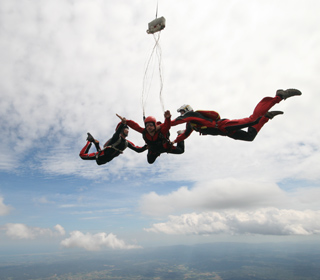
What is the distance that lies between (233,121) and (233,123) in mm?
90

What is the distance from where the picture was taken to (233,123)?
636 cm

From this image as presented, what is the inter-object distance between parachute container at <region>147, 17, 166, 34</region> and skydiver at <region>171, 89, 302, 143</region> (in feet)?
8.38

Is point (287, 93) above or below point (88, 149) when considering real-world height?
below

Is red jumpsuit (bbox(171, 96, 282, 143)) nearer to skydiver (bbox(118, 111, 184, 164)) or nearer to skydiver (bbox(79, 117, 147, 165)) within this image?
skydiver (bbox(118, 111, 184, 164))

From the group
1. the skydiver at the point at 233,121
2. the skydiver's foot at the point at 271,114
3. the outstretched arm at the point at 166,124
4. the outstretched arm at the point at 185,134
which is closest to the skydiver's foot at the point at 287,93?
the skydiver at the point at 233,121

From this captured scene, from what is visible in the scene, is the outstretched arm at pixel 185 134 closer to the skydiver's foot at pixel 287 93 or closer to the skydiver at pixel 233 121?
the skydiver at pixel 233 121

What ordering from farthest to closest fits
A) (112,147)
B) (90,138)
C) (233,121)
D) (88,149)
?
(88,149) < (90,138) < (112,147) < (233,121)

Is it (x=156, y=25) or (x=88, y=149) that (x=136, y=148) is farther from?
(x=156, y=25)

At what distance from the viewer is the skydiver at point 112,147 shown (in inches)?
312

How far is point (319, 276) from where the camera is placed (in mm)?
189875

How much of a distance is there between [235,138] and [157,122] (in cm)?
273

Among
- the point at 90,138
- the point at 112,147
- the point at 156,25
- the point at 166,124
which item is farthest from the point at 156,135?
the point at 156,25

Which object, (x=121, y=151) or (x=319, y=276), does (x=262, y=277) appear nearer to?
(x=319, y=276)

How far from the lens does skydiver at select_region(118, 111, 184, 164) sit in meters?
6.78
